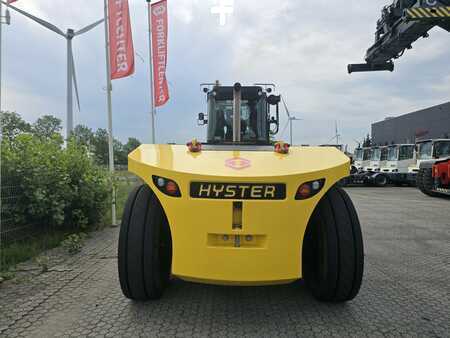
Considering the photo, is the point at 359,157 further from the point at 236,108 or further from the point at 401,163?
the point at 236,108

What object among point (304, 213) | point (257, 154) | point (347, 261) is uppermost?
point (257, 154)

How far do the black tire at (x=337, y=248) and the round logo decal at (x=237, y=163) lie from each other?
2.42 ft

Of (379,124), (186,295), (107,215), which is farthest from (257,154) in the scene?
(379,124)

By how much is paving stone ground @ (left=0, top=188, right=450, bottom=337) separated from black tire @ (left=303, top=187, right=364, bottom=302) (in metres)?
0.18

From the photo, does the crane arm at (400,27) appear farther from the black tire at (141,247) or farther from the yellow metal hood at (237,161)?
the black tire at (141,247)

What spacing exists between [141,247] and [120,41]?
5.43 m

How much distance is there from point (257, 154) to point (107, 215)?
4.82 metres

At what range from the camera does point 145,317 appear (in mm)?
2781

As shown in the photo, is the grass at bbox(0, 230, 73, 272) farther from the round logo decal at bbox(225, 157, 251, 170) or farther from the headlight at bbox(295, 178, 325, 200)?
the headlight at bbox(295, 178, 325, 200)

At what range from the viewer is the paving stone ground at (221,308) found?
8.55 ft

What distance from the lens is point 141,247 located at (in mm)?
2801

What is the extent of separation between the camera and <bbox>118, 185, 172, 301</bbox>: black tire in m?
2.81

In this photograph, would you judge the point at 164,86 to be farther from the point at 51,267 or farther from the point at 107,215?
the point at 51,267

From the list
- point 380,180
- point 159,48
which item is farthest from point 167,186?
point 380,180
